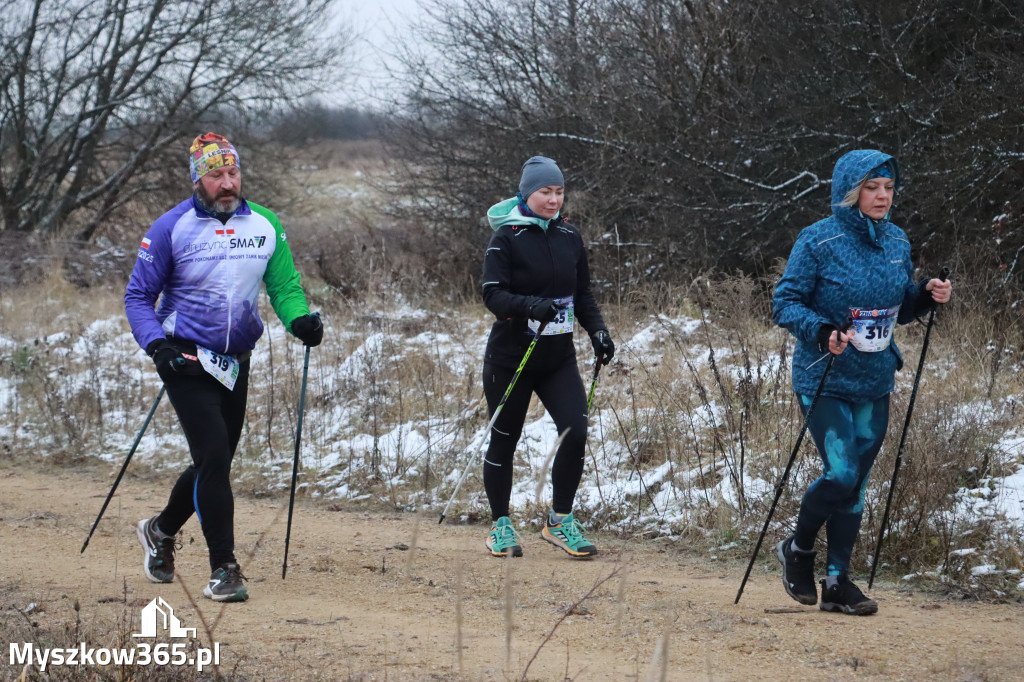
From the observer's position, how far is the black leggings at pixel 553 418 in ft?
18.6

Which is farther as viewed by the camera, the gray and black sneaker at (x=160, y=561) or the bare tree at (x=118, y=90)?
the bare tree at (x=118, y=90)

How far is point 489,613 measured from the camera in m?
4.91

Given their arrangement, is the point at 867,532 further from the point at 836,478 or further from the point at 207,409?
the point at 207,409

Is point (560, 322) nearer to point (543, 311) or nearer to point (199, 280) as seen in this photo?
point (543, 311)

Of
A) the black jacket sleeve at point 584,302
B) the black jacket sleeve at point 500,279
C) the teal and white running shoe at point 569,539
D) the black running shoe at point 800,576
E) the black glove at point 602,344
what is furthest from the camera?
the teal and white running shoe at point 569,539

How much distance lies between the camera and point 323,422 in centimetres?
941

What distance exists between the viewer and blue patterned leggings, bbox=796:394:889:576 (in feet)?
14.9

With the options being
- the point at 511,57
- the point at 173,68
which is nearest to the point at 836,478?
the point at 511,57

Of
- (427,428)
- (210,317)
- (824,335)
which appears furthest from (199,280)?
(427,428)

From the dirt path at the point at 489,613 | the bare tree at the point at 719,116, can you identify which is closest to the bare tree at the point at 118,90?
the bare tree at the point at 719,116

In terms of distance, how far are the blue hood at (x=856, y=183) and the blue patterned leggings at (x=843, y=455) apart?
737 millimetres

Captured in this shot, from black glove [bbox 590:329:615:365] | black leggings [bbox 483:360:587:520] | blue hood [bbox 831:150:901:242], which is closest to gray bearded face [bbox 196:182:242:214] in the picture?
black leggings [bbox 483:360:587:520]

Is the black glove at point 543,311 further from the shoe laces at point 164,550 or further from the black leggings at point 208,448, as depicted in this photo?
the shoe laces at point 164,550

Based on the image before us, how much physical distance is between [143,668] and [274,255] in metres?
2.21
